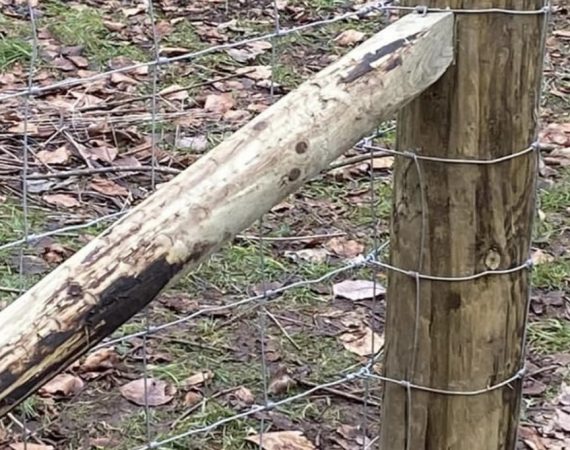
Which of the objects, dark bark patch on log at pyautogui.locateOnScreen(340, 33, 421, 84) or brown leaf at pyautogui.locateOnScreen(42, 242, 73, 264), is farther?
brown leaf at pyautogui.locateOnScreen(42, 242, 73, 264)

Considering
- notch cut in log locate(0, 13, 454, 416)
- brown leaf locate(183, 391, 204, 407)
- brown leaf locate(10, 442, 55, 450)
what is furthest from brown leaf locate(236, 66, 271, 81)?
notch cut in log locate(0, 13, 454, 416)

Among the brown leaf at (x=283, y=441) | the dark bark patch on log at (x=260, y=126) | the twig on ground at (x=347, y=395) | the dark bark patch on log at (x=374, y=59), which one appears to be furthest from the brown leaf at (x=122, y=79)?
the dark bark patch on log at (x=260, y=126)

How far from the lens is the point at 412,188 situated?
211 centimetres

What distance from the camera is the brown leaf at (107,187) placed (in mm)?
4234

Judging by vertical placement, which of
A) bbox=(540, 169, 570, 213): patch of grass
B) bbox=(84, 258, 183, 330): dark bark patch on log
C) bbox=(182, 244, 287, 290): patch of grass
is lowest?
bbox=(540, 169, 570, 213): patch of grass

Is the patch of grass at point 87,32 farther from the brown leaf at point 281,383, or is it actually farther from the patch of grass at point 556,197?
the brown leaf at point 281,383

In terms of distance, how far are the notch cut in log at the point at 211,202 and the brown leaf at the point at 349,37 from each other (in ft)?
12.7

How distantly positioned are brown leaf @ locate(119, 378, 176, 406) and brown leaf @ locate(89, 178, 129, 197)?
45.1 inches

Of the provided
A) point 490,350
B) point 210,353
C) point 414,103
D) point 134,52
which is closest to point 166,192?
point 414,103

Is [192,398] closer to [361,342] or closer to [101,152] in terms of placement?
[361,342]

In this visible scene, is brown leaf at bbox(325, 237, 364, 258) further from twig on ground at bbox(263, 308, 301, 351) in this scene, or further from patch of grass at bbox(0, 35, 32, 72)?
patch of grass at bbox(0, 35, 32, 72)

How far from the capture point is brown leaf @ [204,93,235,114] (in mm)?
5008

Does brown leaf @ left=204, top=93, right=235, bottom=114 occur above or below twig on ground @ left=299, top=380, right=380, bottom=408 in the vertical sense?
above

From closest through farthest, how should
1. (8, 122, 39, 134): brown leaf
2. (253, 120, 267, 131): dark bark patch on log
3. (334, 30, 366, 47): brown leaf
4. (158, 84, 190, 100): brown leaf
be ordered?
(253, 120, 267, 131): dark bark patch on log < (8, 122, 39, 134): brown leaf < (158, 84, 190, 100): brown leaf < (334, 30, 366, 47): brown leaf
